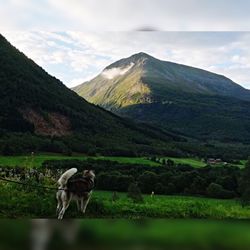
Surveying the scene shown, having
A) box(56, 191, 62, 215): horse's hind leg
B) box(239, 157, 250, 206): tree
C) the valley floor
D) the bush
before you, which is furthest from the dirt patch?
box(56, 191, 62, 215): horse's hind leg

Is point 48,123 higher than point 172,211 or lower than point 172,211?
higher

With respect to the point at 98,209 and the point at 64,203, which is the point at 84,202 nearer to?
the point at 64,203

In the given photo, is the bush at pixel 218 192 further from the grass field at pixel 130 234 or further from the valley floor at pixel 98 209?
the grass field at pixel 130 234

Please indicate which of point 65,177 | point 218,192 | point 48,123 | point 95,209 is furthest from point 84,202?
point 48,123

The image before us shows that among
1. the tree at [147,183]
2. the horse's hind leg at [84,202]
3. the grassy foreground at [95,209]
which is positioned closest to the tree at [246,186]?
the grassy foreground at [95,209]

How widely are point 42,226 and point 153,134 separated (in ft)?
534

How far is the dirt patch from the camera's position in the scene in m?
136

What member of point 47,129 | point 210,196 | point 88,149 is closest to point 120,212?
point 210,196

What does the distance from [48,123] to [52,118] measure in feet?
17.6

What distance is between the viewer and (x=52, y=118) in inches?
5782

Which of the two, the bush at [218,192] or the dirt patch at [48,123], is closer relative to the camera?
the bush at [218,192]

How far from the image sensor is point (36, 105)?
148750 millimetres

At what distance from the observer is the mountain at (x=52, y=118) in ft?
388

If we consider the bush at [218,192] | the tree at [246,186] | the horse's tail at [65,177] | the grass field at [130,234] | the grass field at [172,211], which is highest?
the horse's tail at [65,177]
